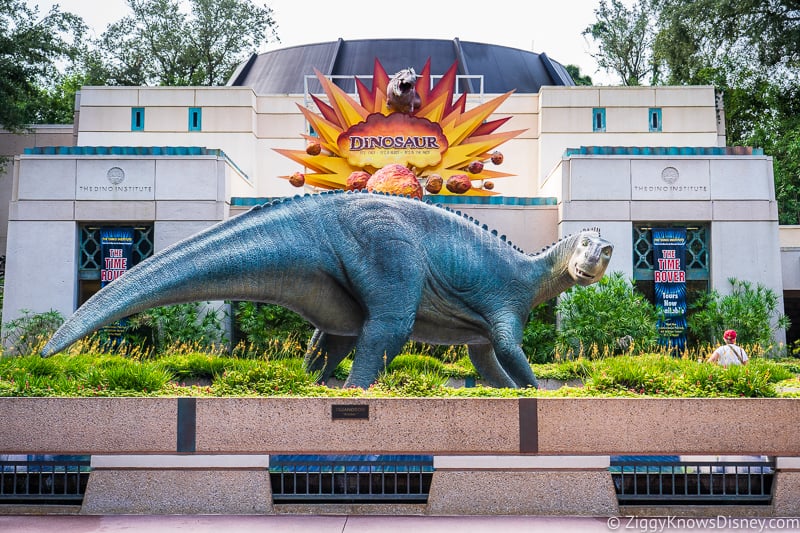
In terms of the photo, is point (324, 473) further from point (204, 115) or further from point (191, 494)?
point (204, 115)

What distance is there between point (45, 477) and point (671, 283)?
51.1 ft

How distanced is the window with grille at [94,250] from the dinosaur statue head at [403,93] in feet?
21.6

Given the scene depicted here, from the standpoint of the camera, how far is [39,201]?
65.4ft

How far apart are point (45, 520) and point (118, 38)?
118 feet

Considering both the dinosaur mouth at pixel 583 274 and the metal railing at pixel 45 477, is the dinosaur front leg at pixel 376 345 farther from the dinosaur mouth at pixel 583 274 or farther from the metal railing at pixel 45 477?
the metal railing at pixel 45 477

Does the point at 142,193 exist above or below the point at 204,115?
below

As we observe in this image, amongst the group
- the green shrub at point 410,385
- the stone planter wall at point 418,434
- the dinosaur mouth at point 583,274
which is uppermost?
the dinosaur mouth at point 583,274

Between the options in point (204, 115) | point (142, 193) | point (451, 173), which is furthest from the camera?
point (204, 115)

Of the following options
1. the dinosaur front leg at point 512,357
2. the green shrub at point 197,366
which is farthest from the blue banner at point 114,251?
the dinosaur front leg at point 512,357

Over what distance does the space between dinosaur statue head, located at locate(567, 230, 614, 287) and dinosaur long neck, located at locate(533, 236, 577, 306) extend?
0.10 meters

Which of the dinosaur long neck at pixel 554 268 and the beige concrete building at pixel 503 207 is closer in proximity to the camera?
the dinosaur long neck at pixel 554 268

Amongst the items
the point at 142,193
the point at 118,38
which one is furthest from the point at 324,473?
the point at 118,38

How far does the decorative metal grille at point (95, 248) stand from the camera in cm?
2003

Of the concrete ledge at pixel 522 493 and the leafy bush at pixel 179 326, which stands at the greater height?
the leafy bush at pixel 179 326
